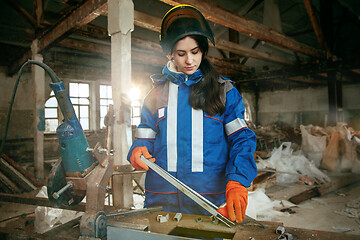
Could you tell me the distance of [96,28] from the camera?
3744 mm

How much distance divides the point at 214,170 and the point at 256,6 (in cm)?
737

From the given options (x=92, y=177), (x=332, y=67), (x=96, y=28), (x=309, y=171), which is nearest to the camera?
(x=92, y=177)

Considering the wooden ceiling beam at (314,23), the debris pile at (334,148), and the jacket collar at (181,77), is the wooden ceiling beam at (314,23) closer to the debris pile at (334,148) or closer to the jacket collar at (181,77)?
the debris pile at (334,148)

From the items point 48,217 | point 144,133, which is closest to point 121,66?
point 144,133

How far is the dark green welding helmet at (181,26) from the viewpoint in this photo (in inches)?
52.1

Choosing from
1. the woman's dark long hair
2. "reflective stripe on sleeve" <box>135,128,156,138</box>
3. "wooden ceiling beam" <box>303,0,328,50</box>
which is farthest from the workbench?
"wooden ceiling beam" <box>303,0,328,50</box>

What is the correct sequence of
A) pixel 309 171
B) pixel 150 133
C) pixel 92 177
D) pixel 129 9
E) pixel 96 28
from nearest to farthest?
pixel 92 177
pixel 150 133
pixel 129 9
pixel 96 28
pixel 309 171

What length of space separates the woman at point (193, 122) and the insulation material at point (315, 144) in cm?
506

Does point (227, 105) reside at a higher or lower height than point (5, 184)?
higher

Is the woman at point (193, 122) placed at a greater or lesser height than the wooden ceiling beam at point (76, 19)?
lesser

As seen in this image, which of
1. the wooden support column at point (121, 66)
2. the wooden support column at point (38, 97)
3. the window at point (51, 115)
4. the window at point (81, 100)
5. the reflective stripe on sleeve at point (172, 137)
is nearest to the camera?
the reflective stripe on sleeve at point (172, 137)

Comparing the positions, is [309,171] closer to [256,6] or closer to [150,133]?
[150,133]

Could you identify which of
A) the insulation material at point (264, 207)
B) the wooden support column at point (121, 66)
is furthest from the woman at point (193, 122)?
the insulation material at point (264, 207)

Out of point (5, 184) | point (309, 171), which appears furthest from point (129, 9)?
point (309, 171)
